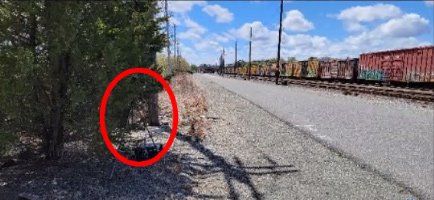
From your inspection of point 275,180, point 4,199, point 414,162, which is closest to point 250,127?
point 414,162

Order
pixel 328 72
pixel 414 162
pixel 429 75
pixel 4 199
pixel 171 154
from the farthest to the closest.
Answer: pixel 328 72
pixel 429 75
pixel 414 162
pixel 171 154
pixel 4 199

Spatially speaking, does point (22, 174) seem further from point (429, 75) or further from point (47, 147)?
point (429, 75)

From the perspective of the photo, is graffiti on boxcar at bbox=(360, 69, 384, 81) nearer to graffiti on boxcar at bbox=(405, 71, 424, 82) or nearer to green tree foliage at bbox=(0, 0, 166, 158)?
graffiti on boxcar at bbox=(405, 71, 424, 82)

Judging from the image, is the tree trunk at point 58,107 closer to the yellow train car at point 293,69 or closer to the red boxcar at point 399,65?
the red boxcar at point 399,65

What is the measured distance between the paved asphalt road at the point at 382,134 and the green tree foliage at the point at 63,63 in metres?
4.59

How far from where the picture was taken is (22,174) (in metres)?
5.83

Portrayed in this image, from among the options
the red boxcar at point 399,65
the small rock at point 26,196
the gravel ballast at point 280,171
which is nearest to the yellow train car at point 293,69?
the red boxcar at point 399,65

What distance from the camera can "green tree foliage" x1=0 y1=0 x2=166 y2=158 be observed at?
4.93 meters

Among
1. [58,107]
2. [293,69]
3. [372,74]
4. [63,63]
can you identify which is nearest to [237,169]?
[58,107]

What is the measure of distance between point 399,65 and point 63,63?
36660mm

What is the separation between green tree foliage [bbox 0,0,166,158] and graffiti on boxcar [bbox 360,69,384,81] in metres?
38.6

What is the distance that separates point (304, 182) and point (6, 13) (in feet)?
14.8

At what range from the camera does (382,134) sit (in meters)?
12.0

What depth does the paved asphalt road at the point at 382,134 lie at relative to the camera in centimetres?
795
